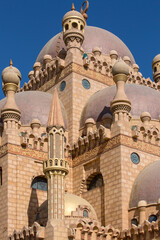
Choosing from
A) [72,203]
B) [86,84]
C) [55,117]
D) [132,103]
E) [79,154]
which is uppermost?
[86,84]

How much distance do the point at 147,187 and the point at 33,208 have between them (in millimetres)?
5639

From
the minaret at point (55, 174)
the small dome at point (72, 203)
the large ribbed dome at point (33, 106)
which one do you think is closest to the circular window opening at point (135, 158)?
the small dome at point (72, 203)

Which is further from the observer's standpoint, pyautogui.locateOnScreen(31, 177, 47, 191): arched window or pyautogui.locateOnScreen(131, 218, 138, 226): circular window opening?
pyautogui.locateOnScreen(31, 177, 47, 191): arched window

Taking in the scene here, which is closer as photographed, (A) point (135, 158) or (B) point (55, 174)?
(B) point (55, 174)

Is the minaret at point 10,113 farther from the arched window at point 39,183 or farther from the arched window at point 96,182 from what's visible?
the arched window at point 96,182

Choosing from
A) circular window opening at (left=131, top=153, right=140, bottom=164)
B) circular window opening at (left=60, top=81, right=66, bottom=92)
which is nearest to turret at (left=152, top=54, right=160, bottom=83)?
circular window opening at (left=60, top=81, right=66, bottom=92)

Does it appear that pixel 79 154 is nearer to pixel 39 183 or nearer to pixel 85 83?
pixel 39 183

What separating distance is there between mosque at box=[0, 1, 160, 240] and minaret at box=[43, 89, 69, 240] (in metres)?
0.04

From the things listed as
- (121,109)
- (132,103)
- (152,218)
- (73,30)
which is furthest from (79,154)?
(73,30)

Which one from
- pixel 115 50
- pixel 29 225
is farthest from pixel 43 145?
pixel 115 50

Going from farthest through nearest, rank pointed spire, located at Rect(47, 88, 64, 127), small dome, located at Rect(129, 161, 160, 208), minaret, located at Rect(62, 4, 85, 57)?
minaret, located at Rect(62, 4, 85, 57), small dome, located at Rect(129, 161, 160, 208), pointed spire, located at Rect(47, 88, 64, 127)

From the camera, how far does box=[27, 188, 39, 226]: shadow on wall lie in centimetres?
2681

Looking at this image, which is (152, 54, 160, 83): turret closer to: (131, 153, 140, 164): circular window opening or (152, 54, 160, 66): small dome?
(152, 54, 160, 66): small dome

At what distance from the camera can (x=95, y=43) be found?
119 ft
